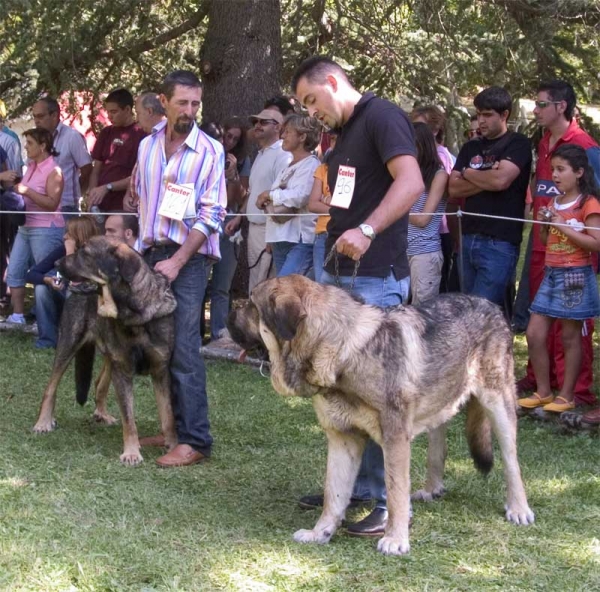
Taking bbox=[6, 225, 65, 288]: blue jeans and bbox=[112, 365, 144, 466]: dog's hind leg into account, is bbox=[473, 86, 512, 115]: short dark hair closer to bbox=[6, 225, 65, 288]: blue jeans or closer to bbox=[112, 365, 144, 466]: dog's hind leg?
bbox=[112, 365, 144, 466]: dog's hind leg

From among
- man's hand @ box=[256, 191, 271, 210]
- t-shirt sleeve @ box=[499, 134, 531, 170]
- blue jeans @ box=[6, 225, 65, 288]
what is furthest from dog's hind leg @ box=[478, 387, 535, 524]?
blue jeans @ box=[6, 225, 65, 288]

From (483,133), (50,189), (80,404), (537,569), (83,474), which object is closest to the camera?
(537,569)

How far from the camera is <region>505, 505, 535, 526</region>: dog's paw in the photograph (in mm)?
5031

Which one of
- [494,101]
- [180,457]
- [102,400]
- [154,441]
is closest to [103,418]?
[102,400]

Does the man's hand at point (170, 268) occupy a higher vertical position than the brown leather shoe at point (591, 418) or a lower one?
higher

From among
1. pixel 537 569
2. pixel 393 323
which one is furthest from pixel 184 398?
pixel 537 569

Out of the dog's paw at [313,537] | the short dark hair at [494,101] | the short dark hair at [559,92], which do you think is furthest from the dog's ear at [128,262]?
the short dark hair at [559,92]

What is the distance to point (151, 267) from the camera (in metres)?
5.95

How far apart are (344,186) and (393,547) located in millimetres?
1706

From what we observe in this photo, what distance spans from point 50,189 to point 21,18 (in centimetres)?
255

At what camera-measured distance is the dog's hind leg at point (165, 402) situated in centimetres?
608

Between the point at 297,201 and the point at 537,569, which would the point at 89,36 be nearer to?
the point at 297,201

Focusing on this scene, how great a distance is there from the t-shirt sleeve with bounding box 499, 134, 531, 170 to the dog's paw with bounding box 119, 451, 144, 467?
12.1 ft

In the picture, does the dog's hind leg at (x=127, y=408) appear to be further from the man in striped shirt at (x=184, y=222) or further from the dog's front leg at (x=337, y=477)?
the dog's front leg at (x=337, y=477)
